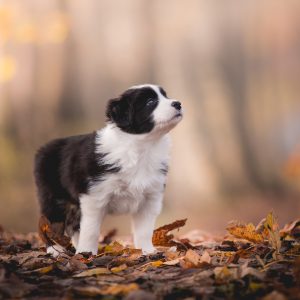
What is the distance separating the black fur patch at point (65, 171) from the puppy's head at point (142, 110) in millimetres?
311

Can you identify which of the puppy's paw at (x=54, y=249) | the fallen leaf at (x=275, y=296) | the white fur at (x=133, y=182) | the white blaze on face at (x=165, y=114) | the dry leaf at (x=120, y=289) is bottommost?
the puppy's paw at (x=54, y=249)

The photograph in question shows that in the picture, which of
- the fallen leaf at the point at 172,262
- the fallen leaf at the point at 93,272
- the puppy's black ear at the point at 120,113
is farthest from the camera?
the puppy's black ear at the point at 120,113

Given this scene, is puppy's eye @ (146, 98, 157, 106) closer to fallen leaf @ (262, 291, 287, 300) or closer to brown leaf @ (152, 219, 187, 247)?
brown leaf @ (152, 219, 187, 247)

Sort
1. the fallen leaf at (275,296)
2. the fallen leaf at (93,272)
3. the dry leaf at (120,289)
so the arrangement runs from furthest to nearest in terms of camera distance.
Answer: the fallen leaf at (93,272)
the dry leaf at (120,289)
the fallen leaf at (275,296)

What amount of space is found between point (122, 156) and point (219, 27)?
829 centimetres

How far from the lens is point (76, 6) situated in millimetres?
11992

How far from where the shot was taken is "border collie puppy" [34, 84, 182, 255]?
4312mm

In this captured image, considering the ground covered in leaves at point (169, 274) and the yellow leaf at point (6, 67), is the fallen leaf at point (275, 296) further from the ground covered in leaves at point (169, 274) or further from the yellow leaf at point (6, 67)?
the yellow leaf at point (6, 67)

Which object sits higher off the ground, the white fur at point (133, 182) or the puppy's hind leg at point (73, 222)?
the white fur at point (133, 182)

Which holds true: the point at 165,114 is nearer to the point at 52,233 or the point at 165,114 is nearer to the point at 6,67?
the point at 52,233

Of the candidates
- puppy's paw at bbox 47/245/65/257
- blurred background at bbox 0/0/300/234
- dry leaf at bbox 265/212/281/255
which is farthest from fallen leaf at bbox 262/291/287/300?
blurred background at bbox 0/0/300/234

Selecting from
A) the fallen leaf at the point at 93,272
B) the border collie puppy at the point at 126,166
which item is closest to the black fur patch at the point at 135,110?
the border collie puppy at the point at 126,166

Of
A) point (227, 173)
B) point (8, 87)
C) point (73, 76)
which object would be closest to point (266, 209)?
point (227, 173)

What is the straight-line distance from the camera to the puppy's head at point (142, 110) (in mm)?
4281
